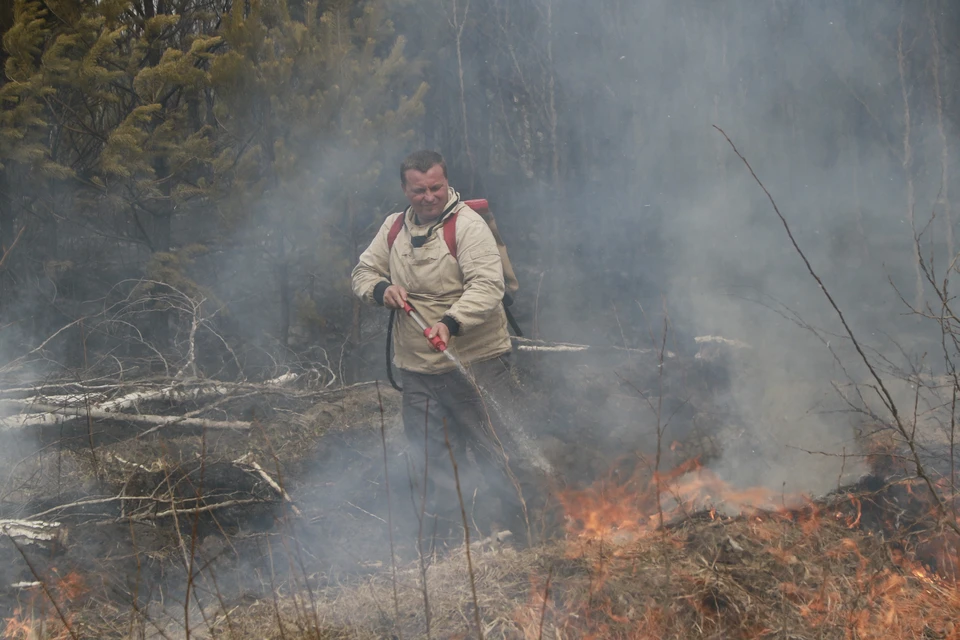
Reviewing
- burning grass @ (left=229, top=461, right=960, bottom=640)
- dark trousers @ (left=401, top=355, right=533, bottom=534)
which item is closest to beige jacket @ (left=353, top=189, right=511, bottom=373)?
dark trousers @ (left=401, top=355, right=533, bottom=534)

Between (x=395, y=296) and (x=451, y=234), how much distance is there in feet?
1.56

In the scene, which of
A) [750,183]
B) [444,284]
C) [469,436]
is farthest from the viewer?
[750,183]

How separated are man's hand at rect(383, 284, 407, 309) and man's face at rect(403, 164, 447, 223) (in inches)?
18.3

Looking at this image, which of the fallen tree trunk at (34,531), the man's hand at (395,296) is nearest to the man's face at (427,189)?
the man's hand at (395,296)

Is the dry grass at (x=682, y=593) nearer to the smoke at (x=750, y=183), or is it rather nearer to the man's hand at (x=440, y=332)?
the man's hand at (x=440, y=332)

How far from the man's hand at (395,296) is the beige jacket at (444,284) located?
0.46 feet

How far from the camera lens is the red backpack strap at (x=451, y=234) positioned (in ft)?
13.5

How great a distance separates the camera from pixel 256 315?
6.88 m

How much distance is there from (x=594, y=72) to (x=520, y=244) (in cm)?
186

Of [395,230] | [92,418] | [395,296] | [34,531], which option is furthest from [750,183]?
[34,531]

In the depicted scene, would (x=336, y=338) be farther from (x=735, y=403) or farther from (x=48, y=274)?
(x=735, y=403)

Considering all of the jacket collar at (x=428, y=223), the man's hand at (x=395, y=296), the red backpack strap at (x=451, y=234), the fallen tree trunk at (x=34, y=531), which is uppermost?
the jacket collar at (x=428, y=223)

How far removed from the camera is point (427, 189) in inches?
160

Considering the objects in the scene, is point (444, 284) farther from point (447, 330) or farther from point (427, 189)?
point (427, 189)
